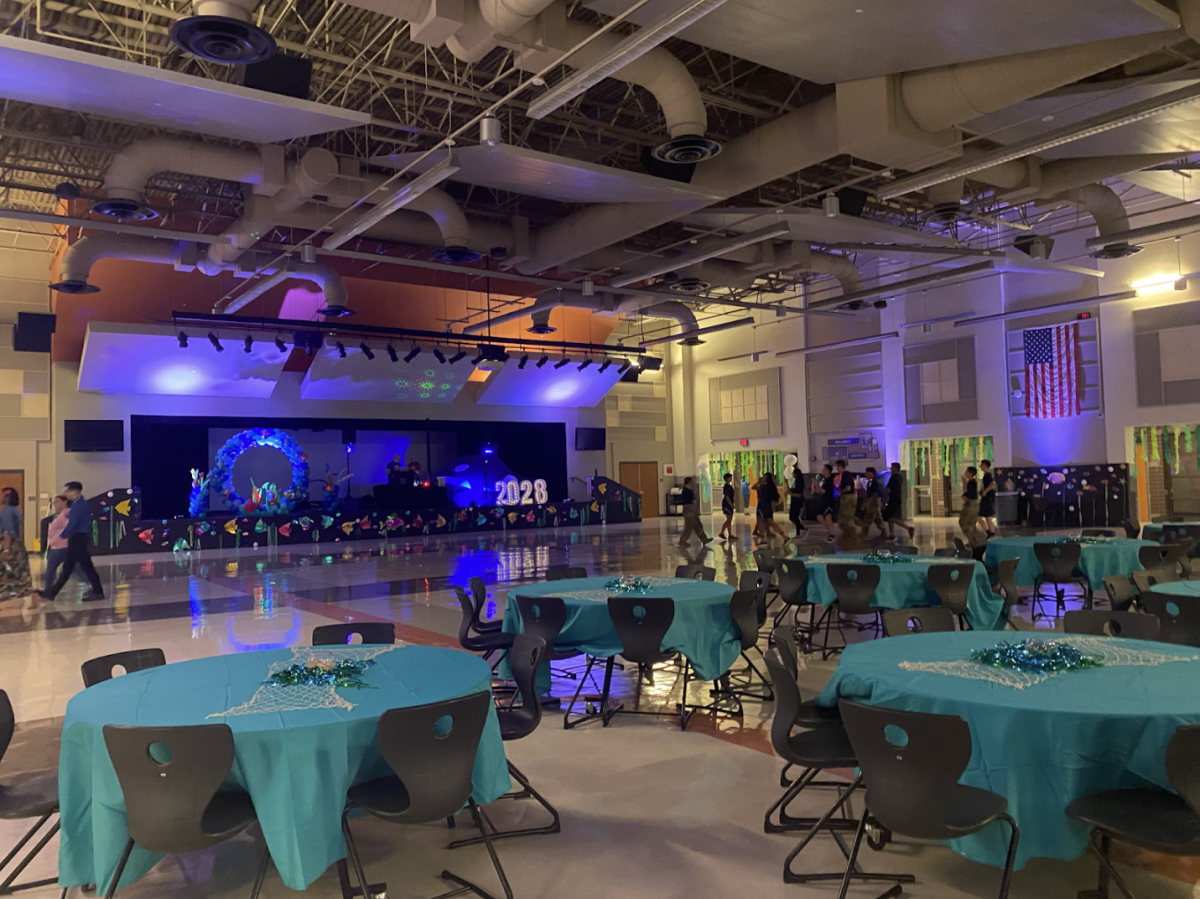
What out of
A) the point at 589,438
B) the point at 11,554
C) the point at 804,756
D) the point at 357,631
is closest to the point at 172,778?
the point at 357,631

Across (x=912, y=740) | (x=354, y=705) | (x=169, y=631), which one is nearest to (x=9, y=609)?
(x=169, y=631)

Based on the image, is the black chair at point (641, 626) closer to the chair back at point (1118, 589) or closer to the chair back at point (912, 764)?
the chair back at point (912, 764)

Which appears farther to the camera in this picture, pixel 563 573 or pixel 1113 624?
pixel 563 573

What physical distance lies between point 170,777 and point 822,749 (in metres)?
2.15

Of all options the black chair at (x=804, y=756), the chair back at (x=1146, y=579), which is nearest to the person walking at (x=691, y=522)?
the chair back at (x=1146, y=579)

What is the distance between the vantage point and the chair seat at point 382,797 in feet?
8.52

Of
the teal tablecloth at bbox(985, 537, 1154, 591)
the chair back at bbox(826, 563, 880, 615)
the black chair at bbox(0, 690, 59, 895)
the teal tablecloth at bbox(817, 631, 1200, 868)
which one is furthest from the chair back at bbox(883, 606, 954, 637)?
the teal tablecloth at bbox(985, 537, 1154, 591)

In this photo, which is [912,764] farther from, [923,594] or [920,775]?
[923,594]

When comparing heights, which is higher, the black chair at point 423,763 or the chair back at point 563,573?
the chair back at point 563,573

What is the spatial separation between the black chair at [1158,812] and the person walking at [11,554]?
437 inches

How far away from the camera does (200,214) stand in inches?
489

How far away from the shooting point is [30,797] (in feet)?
9.67

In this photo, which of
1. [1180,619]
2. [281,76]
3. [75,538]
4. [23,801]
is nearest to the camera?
[23,801]

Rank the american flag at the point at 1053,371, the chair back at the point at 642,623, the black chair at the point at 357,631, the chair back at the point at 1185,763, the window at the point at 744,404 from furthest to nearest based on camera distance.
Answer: the window at the point at 744,404 → the american flag at the point at 1053,371 → the chair back at the point at 642,623 → the black chair at the point at 357,631 → the chair back at the point at 1185,763
